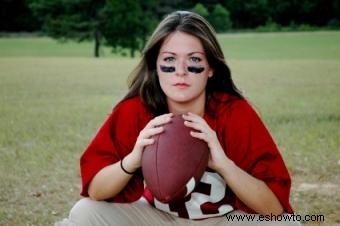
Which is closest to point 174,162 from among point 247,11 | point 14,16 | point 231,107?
point 231,107

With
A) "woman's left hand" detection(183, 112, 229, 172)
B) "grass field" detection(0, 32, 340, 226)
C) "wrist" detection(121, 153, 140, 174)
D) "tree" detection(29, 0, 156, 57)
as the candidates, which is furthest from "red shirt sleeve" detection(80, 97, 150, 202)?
"tree" detection(29, 0, 156, 57)

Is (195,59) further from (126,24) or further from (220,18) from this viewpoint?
(126,24)

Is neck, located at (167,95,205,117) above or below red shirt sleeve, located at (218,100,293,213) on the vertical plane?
above

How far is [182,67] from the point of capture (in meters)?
2.62

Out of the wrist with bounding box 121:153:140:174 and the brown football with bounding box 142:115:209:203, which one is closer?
the brown football with bounding box 142:115:209:203

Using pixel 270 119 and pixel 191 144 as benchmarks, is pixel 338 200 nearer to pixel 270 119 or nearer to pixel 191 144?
pixel 191 144

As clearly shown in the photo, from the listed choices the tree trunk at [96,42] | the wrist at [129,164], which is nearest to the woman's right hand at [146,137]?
the wrist at [129,164]

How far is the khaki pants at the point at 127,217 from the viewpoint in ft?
8.37

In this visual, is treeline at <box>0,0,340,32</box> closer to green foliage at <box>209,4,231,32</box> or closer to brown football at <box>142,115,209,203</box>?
green foliage at <box>209,4,231,32</box>

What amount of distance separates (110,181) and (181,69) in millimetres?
545

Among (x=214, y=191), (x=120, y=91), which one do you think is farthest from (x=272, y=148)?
(x=120, y=91)

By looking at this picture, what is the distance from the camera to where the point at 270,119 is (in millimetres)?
8219

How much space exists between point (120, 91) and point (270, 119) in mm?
5123

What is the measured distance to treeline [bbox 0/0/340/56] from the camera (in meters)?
36.8
